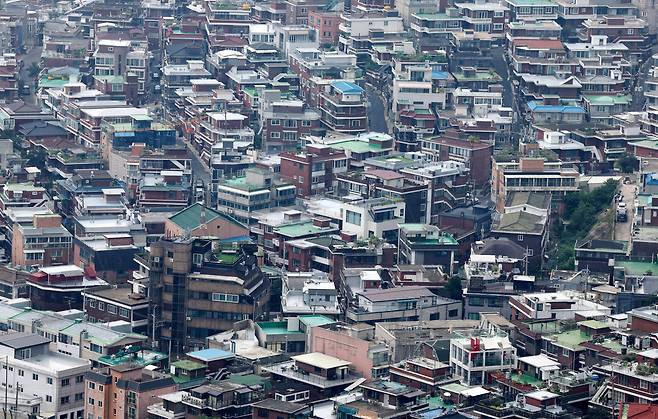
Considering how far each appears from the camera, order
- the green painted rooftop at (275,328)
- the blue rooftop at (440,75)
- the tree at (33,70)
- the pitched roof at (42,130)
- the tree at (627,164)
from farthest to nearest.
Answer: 1. the tree at (33,70)
2. the blue rooftop at (440,75)
3. the pitched roof at (42,130)
4. the tree at (627,164)
5. the green painted rooftop at (275,328)

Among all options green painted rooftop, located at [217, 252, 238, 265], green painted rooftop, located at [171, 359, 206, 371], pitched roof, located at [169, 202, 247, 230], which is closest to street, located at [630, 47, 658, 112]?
pitched roof, located at [169, 202, 247, 230]

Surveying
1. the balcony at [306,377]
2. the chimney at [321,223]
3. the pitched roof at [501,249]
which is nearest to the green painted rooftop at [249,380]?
the balcony at [306,377]

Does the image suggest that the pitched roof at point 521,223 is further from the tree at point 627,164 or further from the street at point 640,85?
the street at point 640,85

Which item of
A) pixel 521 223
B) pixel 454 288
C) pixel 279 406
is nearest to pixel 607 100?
pixel 521 223

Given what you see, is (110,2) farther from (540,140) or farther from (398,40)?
(540,140)

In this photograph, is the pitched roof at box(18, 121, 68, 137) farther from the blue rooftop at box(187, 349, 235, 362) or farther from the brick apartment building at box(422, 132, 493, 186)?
the blue rooftop at box(187, 349, 235, 362)

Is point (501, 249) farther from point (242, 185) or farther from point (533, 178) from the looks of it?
point (242, 185)
